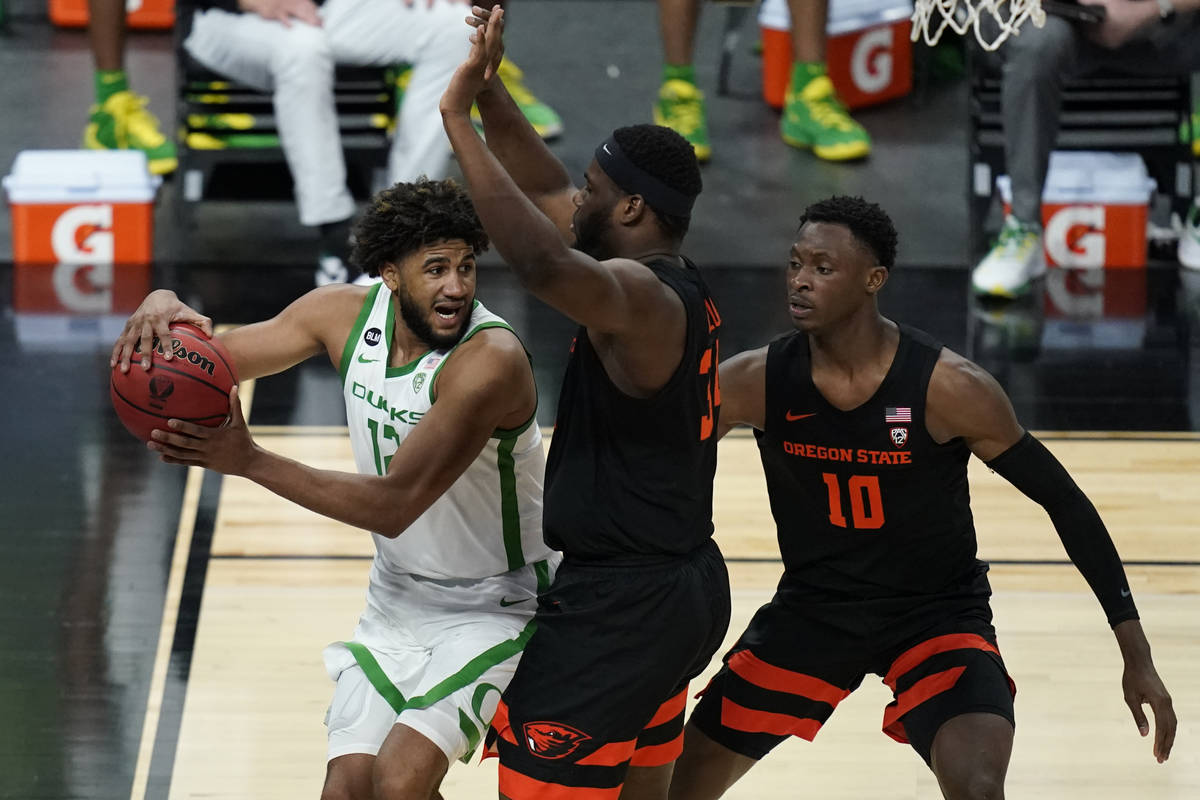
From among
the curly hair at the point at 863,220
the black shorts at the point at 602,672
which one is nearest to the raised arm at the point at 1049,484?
the curly hair at the point at 863,220

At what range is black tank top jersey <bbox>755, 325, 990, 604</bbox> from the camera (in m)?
3.72

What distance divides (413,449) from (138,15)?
839cm

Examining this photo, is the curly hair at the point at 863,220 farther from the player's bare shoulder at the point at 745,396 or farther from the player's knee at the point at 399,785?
the player's knee at the point at 399,785

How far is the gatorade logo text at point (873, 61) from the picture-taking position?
9.64 metres

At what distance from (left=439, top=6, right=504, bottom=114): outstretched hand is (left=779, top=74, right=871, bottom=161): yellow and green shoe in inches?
233

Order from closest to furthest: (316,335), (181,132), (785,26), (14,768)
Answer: (316,335), (14,768), (181,132), (785,26)

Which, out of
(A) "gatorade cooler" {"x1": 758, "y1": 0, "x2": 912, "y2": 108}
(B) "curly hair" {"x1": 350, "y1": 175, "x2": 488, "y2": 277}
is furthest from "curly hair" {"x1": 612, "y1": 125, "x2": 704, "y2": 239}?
(A) "gatorade cooler" {"x1": 758, "y1": 0, "x2": 912, "y2": 108}

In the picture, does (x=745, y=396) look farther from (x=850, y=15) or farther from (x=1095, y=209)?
(x=850, y=15)

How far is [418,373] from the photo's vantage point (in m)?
3.57

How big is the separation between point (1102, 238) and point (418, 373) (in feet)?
17.4

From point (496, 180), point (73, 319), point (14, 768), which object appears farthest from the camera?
point (73, 319)

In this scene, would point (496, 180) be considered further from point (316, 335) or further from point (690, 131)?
point (690, 131)

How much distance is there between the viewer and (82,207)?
26.1 ft

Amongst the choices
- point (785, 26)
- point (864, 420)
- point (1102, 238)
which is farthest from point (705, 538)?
point (785, 26)
